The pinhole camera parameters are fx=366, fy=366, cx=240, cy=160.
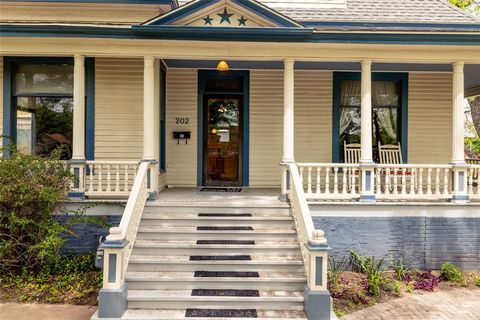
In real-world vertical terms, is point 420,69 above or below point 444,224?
above

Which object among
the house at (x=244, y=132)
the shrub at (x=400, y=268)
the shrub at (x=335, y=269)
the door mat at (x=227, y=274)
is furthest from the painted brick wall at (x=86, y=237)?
the shrub at (x=400, y=268)

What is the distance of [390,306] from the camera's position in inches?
203

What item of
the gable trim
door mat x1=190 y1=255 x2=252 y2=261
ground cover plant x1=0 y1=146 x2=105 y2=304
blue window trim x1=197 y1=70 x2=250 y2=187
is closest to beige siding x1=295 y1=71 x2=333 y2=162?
blue window trim x1=197 y1=70 x2=250 y2=187

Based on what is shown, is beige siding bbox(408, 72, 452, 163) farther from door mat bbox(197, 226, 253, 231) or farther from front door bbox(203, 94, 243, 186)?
door mat bbox(197, 226, 253, 231)

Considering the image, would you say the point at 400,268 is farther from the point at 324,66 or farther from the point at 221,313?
the point at 324,66

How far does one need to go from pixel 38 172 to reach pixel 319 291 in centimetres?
454

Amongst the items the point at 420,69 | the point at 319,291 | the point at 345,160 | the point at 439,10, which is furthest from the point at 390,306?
the point at 439,10

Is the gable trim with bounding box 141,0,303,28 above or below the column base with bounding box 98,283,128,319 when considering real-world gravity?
above

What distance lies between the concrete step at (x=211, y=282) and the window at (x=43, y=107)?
3746 millimetres

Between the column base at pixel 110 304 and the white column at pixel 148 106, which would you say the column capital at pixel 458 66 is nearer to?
the white column at pixel 148 106

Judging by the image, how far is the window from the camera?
7.23 metres

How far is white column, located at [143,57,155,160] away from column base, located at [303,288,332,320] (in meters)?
3.66

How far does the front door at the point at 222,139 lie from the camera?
844 centimetres

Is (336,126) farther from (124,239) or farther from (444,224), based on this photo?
(124,239)
